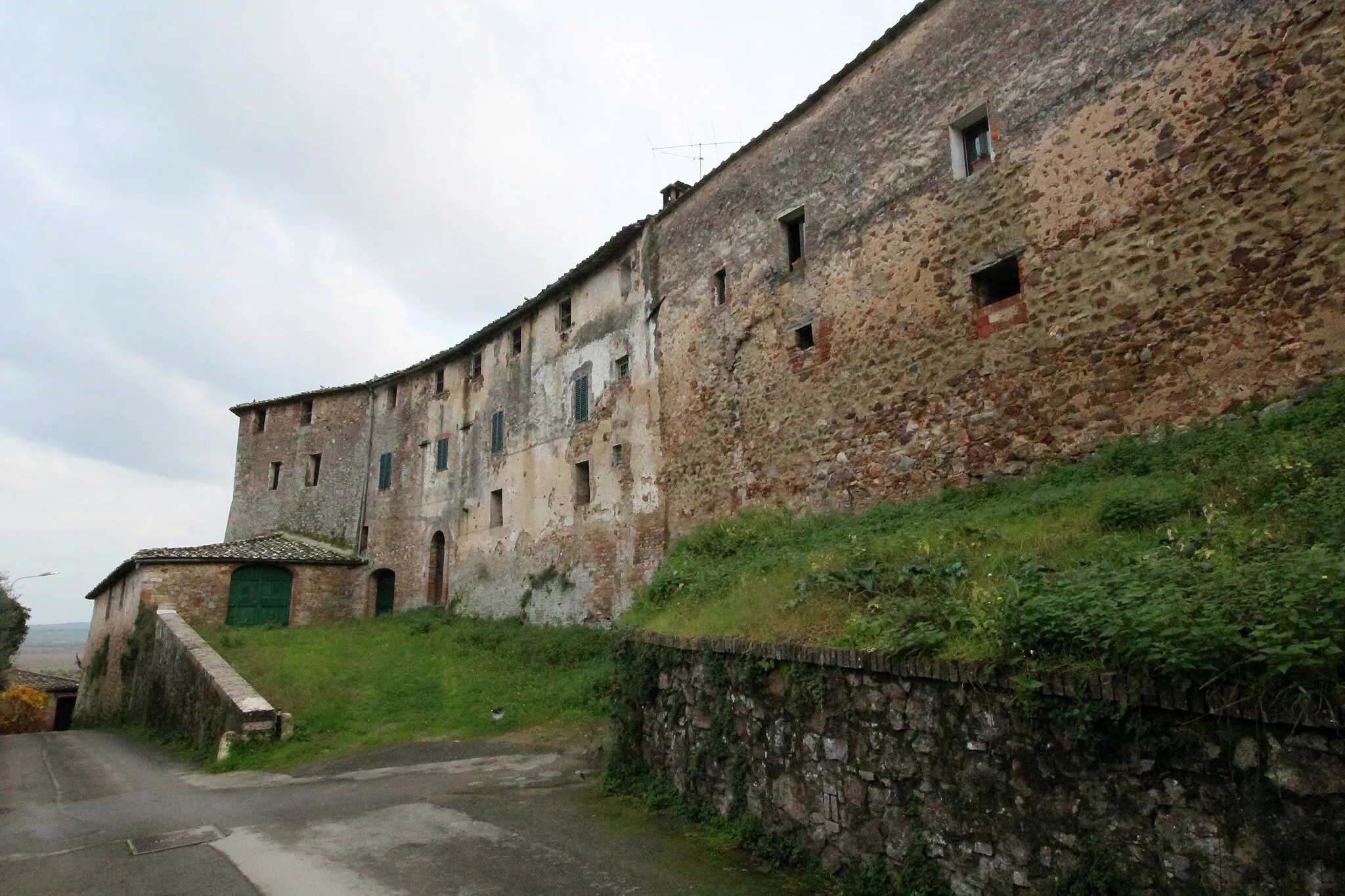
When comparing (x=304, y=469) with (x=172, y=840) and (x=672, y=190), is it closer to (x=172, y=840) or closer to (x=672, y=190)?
(x=672, y=190)

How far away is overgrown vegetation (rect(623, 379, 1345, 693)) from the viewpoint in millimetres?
3289

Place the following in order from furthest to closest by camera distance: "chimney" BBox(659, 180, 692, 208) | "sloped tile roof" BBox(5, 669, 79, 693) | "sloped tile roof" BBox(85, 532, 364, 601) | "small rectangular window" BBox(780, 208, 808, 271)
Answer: "sloped tile roof" BBox(5, 669, 79, 693)
"sloped tile roof" BBox(85, 532, 364, 601)
"chimney" BBox(659, 180, 692, 208)
"small rectangular window" BBox(780, 208, 808, 271)

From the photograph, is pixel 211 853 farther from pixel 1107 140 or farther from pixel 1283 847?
pixel 1107 140

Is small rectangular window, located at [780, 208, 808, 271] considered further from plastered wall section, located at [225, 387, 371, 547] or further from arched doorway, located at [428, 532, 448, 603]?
plastered wall section, located at [225, 387, 371, 547]

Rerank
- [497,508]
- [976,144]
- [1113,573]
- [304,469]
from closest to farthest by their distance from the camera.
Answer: [1113,573], [976,144], [497,508], [304,469]

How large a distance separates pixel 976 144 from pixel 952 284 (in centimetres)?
205

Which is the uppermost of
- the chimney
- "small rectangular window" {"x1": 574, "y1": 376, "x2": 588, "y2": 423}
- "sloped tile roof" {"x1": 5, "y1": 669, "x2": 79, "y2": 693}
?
the chimney

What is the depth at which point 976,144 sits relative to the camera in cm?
1073

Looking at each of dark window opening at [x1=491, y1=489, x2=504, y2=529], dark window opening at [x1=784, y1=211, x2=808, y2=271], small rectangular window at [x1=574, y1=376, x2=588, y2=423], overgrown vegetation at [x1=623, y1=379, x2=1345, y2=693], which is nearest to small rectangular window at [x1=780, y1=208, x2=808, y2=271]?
dark window opening at [x1=784, y1=211, x2=808, y2=271]

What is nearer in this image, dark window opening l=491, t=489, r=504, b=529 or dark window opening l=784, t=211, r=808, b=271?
dark window opening l=784, t=211, r=808, b=271

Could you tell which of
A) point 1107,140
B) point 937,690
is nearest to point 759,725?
point 937,690

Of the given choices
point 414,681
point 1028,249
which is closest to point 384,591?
point 414,681

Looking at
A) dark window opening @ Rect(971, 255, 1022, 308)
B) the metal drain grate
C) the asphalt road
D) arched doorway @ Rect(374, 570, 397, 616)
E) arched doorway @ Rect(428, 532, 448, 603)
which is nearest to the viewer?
the asphalt road

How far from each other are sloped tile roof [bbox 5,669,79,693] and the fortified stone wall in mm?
34650
